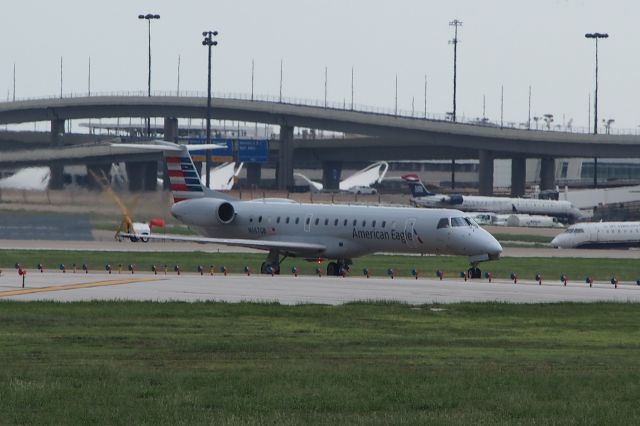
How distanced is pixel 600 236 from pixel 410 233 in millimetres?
40938

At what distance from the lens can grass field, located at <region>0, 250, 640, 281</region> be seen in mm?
58000

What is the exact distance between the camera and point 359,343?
2673 cm

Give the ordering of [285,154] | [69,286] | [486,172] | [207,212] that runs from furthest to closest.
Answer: [285,154] < [486,172] < [207,212] < [69,286]

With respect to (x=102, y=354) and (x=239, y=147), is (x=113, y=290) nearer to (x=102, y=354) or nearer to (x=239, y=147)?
(x=102, y=354)

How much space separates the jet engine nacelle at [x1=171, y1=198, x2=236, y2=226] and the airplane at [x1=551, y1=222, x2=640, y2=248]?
121 ft

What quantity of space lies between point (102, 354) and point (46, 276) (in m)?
22.0

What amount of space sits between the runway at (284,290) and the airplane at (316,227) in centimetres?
521

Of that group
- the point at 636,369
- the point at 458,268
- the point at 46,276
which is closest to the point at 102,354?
the point at 636,369

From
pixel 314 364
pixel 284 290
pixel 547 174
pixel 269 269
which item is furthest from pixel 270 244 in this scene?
pixel 547 174

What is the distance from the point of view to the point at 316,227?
185ft

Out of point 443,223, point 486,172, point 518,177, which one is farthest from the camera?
point 518,177

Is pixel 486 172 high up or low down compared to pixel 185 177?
up

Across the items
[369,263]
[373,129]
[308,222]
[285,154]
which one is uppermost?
[373,129]

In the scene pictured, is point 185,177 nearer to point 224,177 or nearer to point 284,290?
point 284,290
